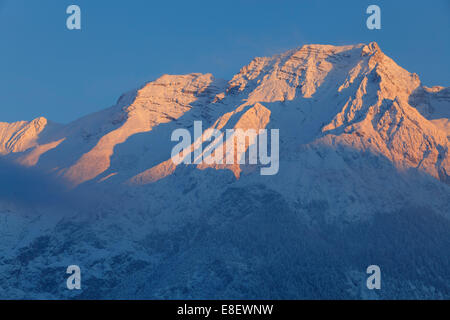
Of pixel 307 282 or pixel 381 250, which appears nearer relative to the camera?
pixel 307 282

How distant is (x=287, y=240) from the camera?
7761 inches

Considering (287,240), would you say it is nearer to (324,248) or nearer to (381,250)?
(324,248)

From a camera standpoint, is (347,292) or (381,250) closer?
(347,292)

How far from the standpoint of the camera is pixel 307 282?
7096 inches
